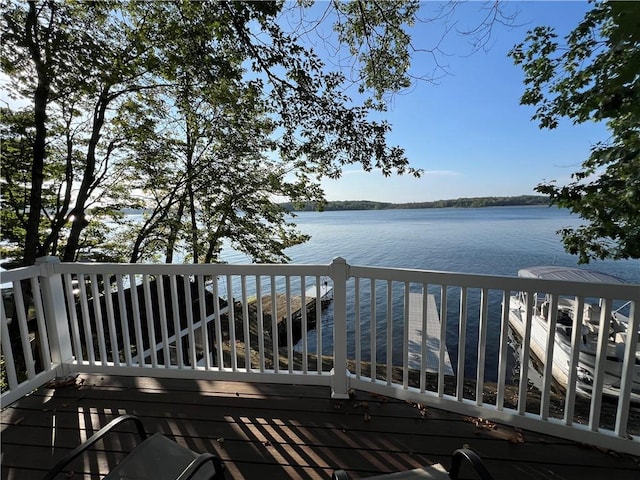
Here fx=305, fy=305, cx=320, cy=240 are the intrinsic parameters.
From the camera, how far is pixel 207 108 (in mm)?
6621

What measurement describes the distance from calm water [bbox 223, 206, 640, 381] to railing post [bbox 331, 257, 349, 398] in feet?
22.7

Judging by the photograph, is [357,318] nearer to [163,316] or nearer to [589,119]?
[163,316]

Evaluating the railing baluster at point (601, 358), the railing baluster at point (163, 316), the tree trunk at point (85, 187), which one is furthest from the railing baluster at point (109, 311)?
the tree trunk at point (85, 187)

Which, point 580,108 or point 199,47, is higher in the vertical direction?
point 199,47

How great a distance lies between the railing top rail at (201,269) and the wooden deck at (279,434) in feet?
3.43

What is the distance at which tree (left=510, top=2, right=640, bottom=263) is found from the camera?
3623 mm

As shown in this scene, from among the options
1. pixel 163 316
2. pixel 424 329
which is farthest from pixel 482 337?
pixel 163 316

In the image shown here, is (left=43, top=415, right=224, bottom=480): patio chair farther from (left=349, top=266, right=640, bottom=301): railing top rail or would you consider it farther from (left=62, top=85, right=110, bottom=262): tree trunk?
(left=62, top=85, right=110, bottom=262): tree trunk

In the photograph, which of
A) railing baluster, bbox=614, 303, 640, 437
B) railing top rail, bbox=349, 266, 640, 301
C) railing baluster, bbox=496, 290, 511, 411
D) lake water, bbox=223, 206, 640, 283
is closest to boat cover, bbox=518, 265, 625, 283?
lake water, bbox=223, 206, 640, 283

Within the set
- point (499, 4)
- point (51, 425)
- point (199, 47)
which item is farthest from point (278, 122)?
point (51, 425)

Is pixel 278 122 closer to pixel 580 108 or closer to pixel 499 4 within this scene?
pixel 499 4

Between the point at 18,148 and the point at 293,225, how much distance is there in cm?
586

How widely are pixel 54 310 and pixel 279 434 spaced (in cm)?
238

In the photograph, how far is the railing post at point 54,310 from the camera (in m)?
2.77
